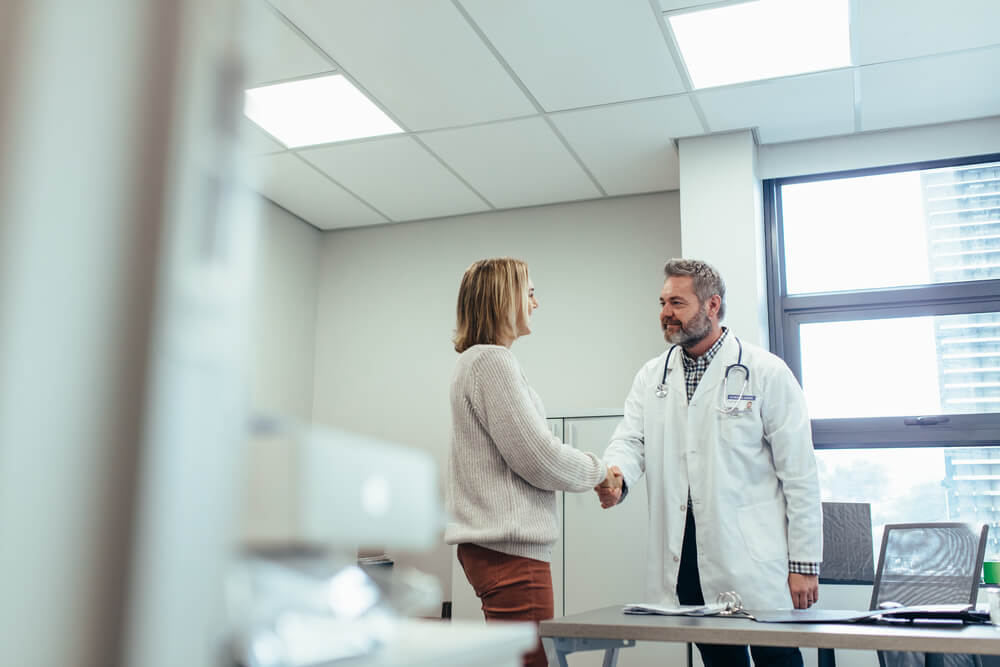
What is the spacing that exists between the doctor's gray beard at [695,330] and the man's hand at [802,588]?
639mm

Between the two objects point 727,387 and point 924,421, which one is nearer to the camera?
point 727,387

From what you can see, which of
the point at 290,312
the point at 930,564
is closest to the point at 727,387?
the point at 930,564

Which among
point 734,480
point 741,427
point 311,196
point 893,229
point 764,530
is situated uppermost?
point 311,196

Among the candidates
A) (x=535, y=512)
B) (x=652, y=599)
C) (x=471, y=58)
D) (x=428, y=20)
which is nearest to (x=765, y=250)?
(x=471, y=58)

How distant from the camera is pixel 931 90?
322cm

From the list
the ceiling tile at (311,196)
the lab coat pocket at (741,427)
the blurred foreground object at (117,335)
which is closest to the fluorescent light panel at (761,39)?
the lab coat pocket at (741,427)

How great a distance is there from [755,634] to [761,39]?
225cm

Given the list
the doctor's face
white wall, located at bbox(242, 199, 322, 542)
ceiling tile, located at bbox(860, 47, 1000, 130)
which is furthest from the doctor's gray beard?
white wall, located at bbox(242, 199, 322, 542)

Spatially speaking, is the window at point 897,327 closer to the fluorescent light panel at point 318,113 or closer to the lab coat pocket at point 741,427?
A: the lab coat pocket at point 741,427

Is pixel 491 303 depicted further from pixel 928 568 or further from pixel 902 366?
pixel 902 366

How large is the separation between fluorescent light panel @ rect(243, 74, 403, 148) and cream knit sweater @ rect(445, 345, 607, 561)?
1923 millimetres

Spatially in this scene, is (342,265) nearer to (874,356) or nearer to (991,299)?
(874,356)

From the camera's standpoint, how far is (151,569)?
0.28 meters

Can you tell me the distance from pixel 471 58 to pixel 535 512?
192 centimetres
